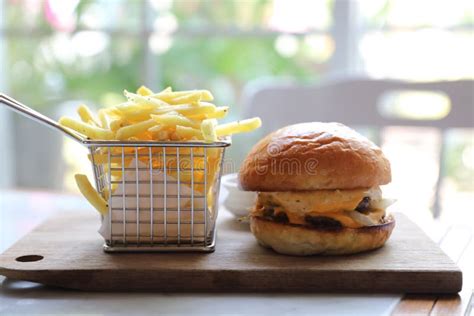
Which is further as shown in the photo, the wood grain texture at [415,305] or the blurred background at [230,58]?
the blurred background at [230,58]

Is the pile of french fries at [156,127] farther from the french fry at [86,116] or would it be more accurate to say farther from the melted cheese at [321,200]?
the melted cheese at [321,200]

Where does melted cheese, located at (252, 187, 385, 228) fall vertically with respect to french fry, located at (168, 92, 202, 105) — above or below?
below

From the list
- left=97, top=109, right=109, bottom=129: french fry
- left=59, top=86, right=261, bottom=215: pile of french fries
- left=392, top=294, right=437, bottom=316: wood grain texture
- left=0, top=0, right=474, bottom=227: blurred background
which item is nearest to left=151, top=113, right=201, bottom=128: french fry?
left=59, top=86, right=261, bottom=215: pile of french fries

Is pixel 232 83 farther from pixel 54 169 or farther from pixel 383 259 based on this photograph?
pixel 383 259

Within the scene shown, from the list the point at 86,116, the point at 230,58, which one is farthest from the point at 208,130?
the point at 230,58

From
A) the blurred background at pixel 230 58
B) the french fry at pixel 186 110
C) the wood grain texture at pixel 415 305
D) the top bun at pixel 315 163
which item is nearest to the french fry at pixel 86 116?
the french fry at pixel 186 110

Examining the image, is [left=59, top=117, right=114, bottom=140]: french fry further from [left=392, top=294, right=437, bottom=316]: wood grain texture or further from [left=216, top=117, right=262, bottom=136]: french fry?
[left=392, top=294, right=437, bottom=316]: wood grain texture
